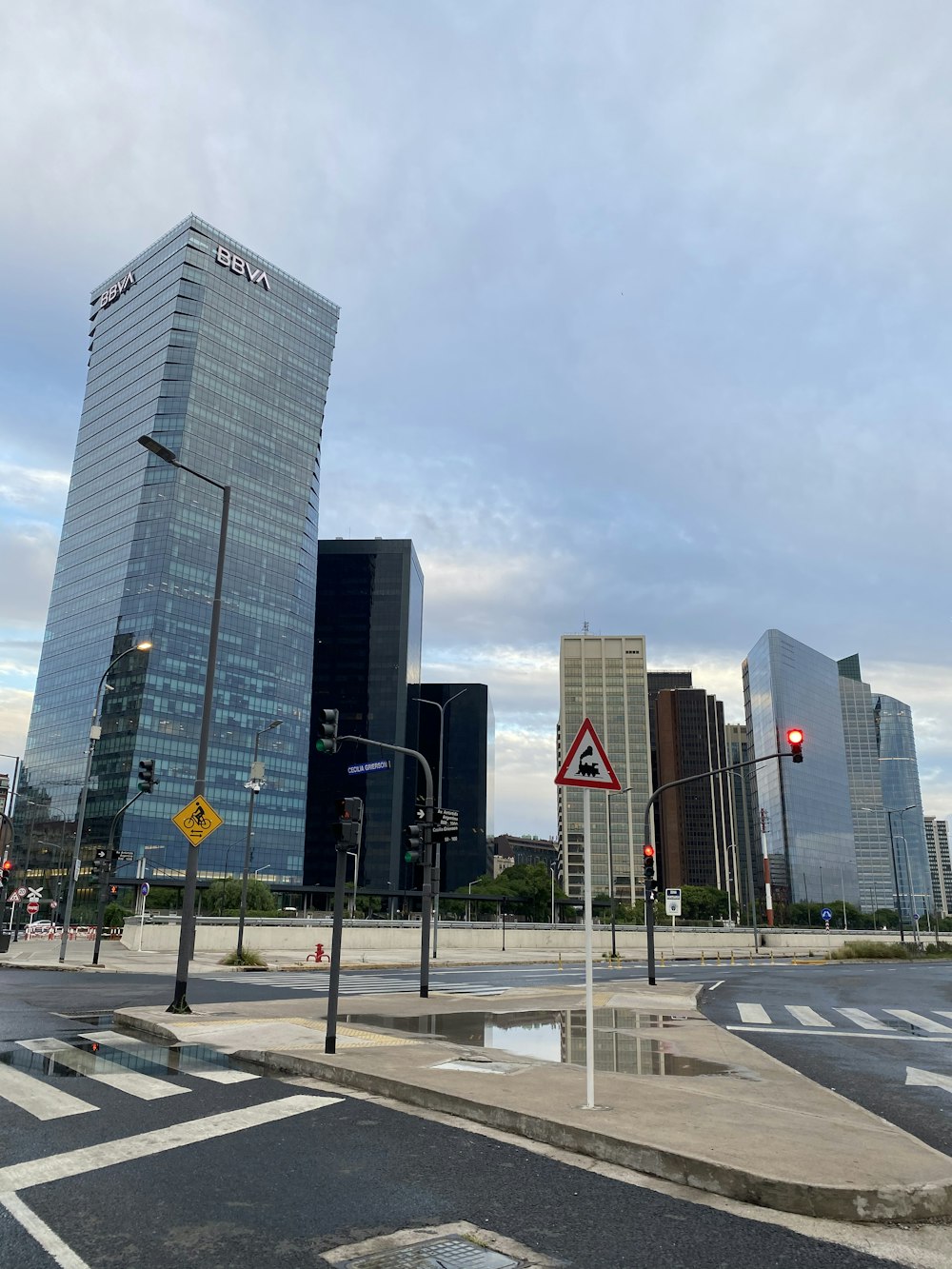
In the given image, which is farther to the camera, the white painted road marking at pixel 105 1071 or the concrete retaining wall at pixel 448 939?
the concrete retaining wall at pixel 448 939

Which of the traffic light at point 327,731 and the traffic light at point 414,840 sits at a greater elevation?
the traffic light at point 327,731

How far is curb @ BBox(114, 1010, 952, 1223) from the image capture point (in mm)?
5254

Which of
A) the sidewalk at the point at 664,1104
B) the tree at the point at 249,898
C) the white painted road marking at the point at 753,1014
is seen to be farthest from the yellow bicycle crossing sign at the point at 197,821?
the tree at the point at 249,898

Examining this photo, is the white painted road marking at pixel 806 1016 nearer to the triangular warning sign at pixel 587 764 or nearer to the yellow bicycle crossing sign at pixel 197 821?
the triangular warning sign at pixel 587 764

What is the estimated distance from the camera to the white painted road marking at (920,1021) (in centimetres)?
1723

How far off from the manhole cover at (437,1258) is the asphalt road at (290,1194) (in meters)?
0.29

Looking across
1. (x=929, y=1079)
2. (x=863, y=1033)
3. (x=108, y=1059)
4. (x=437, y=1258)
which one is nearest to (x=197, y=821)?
(x=108, y=1059)

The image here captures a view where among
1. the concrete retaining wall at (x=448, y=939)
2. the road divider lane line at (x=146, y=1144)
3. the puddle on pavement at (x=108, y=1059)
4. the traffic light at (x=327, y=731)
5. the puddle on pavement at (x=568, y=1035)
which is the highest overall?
the traffic light at (x=327, y=731)

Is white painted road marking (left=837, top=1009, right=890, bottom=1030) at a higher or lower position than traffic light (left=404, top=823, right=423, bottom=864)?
lower

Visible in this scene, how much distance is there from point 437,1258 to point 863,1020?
17.8 m

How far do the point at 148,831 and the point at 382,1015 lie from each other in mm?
124982

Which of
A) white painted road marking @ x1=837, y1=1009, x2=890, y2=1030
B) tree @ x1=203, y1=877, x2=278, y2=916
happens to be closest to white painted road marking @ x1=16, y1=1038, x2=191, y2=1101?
white painted road marking @ x1=837, y1=1009, x2=890, y2=1030

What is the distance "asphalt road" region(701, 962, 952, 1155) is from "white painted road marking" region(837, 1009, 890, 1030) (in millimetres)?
20

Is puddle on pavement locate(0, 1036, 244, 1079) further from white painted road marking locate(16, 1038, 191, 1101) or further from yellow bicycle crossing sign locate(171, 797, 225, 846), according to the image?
yellow bicycle crossing sign locate(171, 797, 225, 846)
